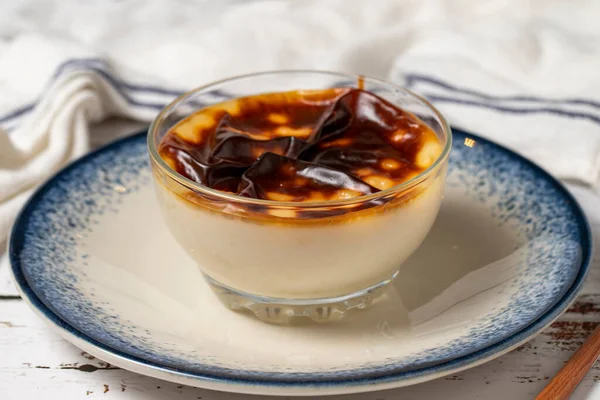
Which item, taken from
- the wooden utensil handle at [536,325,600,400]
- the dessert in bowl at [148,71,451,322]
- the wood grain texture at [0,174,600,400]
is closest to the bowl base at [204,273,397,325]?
the dessert in bowl at [148,71,451,322]

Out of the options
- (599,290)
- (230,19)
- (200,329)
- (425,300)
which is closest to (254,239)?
(200,329)

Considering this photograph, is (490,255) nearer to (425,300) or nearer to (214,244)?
(425,300)

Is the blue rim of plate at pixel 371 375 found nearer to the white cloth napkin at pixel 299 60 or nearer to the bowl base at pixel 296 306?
the bowl base at pixel 296 306

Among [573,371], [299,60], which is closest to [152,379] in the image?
[573,371]

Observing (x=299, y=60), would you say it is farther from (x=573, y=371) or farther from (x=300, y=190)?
(x=573, y=371)

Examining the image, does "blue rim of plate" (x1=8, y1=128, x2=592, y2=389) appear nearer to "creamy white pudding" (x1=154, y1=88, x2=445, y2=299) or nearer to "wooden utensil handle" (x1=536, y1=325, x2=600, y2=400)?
"wooden utensil handle" (x1=536, y1=325, x2=600, y2=400)

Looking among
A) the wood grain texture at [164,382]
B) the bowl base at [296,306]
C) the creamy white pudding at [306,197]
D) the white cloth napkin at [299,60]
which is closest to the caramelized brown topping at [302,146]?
the creamy white pudding at [306,197]
